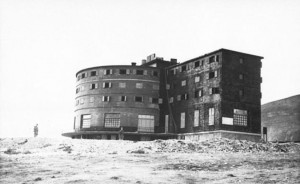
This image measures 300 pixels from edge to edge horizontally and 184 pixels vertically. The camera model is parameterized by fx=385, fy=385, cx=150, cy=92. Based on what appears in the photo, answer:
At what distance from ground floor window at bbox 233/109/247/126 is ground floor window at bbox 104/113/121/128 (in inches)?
Result: 636

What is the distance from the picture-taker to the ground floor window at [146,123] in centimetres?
5241

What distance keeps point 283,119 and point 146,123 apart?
1552 inches

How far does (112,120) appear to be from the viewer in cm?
5306

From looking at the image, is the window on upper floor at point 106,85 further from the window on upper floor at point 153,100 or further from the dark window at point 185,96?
the dark window at point 185,96

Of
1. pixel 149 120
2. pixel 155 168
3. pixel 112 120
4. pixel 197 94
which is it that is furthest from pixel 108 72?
pixel 155 168

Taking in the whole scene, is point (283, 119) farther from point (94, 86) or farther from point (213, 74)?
point (94, 86)

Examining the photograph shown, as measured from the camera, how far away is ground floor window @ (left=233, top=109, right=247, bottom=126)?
44438mm

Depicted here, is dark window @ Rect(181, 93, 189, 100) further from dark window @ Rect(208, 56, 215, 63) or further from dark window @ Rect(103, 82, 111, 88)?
dark window @ Rect(103, 82, 111, 88)

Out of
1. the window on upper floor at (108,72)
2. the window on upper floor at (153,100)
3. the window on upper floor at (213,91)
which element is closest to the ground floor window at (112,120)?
the window on upper floor at (153,100)

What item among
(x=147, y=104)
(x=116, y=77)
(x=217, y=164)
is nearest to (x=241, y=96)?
(x=147, y=104)

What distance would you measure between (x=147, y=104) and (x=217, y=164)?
30.3 m

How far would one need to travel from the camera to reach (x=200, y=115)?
46.7 m

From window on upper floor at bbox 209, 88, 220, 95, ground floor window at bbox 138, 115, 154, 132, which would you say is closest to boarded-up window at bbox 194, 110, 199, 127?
window on upper floor at bbox 209, 88, 220, 95

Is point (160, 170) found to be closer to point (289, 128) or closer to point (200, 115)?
point (200, 115)
